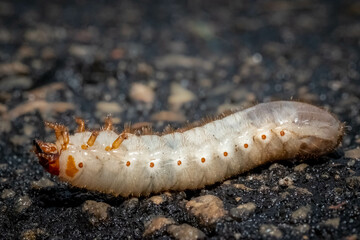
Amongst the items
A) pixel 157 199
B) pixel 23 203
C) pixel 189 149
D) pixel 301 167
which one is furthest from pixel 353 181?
pixel 23 203

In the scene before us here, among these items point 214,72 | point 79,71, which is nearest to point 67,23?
point 79,71

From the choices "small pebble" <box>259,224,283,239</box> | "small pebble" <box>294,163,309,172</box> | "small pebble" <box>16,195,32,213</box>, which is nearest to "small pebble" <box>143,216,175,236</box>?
"small pebble" <box>259,224,283,239</box>

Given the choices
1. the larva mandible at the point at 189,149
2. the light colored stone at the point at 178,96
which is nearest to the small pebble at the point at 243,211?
the larva mandible at the point at 189,149

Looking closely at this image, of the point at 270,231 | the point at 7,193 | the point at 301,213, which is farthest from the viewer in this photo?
the point at 7,193

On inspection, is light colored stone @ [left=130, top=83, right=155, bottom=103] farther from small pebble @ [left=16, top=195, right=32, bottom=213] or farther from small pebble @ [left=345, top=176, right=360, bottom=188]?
small pebble @ [left=345, top=176, right=360, bottom=188]

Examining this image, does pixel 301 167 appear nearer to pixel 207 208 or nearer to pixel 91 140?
pixel 207 208

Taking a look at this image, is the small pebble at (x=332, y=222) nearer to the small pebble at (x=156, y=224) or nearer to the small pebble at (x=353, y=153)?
the small pebble at (x=353, y=153)
